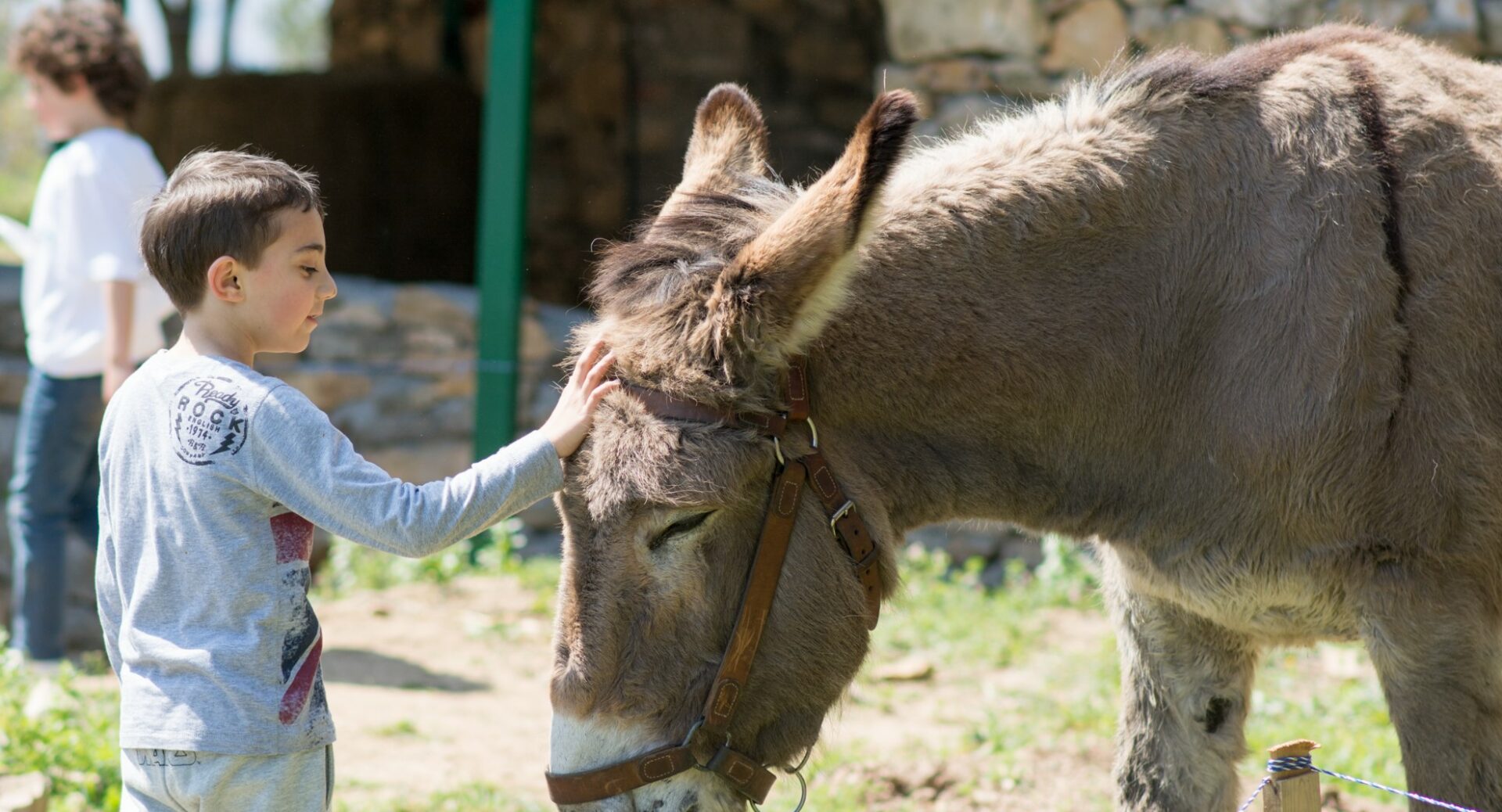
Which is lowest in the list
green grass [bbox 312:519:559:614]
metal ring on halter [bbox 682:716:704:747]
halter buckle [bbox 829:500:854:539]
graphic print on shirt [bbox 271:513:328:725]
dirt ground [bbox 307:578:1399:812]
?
dirt ground [bbox 307:578:1399:812]

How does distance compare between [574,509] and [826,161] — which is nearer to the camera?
[574,509]

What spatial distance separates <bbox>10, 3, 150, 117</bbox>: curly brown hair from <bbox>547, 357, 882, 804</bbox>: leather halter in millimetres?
3309

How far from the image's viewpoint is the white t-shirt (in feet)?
14.4

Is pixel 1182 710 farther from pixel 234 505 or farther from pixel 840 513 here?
pixel 234 505

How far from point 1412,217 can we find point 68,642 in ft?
19.3

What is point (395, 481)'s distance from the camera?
6.77 feet

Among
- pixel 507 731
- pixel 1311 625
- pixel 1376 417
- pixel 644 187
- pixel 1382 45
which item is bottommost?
pixel 507 731

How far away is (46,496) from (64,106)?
139 centimetres

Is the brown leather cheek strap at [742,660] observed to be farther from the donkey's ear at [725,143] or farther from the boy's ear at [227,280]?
the boy's ear at [227,280]

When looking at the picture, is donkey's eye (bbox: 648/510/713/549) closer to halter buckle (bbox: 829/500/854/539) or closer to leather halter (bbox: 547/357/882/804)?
leather halter (bbox: 547/357/882/804)

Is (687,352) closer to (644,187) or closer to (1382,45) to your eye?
(1382,45)


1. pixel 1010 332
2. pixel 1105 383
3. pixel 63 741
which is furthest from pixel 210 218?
pixel 63 741

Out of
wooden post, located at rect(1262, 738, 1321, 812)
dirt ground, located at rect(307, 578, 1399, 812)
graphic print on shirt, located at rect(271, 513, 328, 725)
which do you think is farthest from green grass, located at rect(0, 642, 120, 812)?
wooden post, located at rect(1262, 738, 1321, 812)

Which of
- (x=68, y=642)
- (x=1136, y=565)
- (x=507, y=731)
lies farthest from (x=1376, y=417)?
(x=68, y=642)
